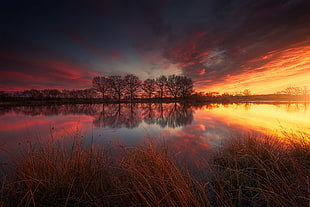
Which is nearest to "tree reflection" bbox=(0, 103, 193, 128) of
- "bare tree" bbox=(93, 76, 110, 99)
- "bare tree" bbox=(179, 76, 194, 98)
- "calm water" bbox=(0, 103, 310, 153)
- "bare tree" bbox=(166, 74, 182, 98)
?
"calm water" bbox=(0, 103, 310, 153)

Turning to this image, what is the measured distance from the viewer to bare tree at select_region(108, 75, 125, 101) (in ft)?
151

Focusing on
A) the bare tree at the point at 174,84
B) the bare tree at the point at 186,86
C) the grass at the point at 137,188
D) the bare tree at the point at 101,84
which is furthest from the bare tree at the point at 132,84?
the grass at the point at 137,188

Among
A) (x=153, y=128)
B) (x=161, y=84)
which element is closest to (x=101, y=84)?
(x=161, y=84)

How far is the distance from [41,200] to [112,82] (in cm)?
4765

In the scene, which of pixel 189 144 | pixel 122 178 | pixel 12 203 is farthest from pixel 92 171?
pixel 189 144

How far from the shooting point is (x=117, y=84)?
4634 cm

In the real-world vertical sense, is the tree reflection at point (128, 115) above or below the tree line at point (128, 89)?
below

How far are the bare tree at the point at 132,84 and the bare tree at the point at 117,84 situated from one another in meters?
1.54

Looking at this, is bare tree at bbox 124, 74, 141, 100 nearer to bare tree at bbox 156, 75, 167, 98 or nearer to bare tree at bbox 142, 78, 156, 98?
bare tree at bbox 142, 78, 156, 98

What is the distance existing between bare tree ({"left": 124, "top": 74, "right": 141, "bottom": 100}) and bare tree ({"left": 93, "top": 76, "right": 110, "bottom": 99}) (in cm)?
717

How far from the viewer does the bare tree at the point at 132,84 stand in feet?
154

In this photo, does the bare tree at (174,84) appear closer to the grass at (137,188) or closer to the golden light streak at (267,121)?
the golden light streak at (267,121)

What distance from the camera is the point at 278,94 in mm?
63531

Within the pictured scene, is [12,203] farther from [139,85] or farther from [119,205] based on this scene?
[139,85]
